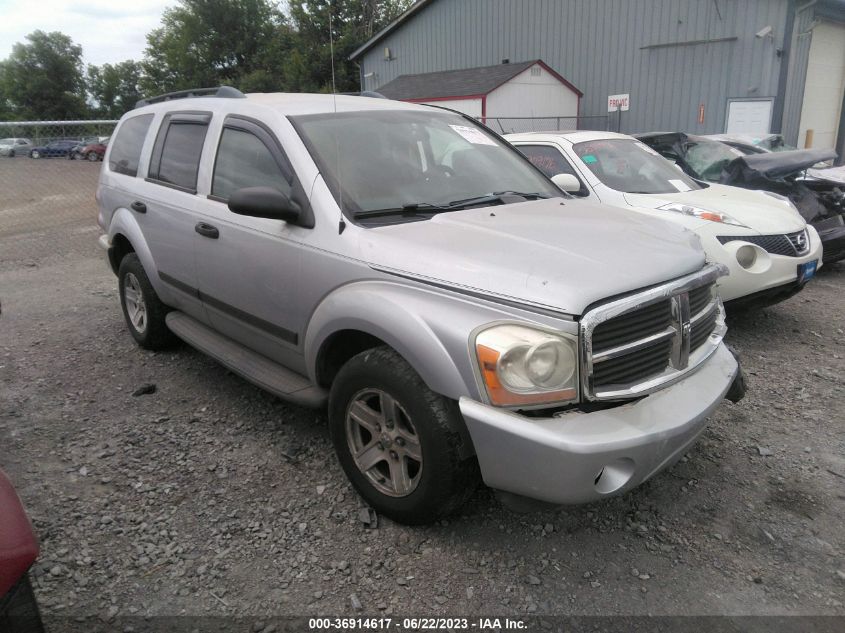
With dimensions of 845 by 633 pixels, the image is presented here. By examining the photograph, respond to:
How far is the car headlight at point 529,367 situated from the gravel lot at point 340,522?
848 millimetres

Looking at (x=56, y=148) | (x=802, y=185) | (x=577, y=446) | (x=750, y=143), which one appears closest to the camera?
(x=577, y=446)

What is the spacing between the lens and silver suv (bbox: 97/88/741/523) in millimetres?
2326

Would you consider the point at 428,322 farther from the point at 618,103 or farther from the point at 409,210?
the point at 618,103

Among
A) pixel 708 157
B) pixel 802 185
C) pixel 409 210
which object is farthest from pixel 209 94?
pixel 708 157

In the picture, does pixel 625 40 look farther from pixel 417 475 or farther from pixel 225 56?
pixel 225 56

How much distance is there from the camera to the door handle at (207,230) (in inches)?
147

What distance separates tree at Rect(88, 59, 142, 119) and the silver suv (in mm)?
76271

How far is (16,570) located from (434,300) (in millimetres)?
1583

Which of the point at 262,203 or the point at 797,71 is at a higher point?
the point at 797,71

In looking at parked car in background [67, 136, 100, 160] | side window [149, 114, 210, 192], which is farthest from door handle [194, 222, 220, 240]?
parked car in background [67, 136, 100, 160]

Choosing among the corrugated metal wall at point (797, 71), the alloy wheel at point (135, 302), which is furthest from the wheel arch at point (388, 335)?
the corrugated metal wall at point (797, 71)

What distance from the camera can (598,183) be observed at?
602cm

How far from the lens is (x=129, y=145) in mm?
5059

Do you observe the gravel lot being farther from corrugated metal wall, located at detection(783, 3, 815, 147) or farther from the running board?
corrugated metal wall, located at detection(783, 3, 815, 147)
